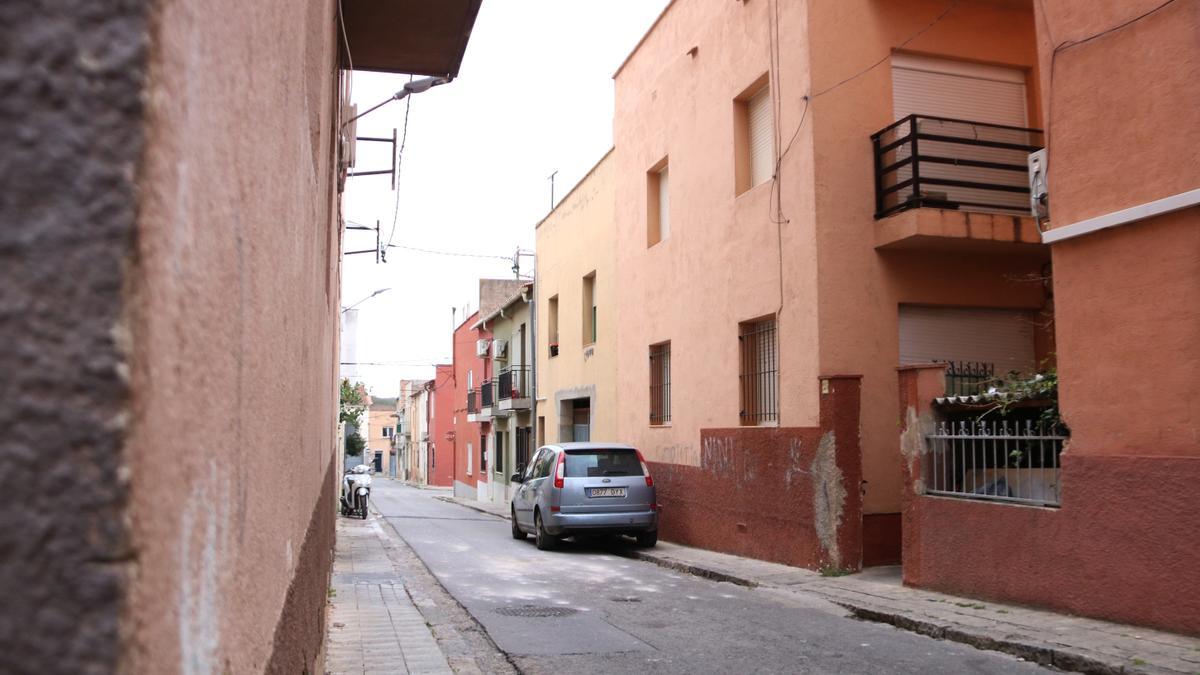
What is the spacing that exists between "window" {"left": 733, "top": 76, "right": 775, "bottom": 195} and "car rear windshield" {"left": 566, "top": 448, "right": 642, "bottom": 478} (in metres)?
4.63

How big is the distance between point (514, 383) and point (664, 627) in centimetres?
2263

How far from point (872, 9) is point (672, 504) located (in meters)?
8.24

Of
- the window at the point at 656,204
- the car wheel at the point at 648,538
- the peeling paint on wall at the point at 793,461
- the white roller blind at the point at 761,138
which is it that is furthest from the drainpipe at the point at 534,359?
the peeling paint on wall at the point at 793,461

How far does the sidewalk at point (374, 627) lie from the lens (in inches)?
273

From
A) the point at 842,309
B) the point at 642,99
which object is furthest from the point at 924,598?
the point at 642,99

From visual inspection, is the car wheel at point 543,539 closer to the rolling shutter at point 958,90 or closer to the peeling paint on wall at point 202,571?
the rolling shutter at point 958,90

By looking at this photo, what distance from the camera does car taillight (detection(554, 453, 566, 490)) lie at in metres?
15.5

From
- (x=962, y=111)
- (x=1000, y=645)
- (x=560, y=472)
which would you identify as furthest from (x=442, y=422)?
(x=1000, y=645)

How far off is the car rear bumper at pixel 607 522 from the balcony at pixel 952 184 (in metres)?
5.87

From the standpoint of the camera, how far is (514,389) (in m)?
30.5


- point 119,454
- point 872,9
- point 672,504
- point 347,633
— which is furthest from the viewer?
point 672,504

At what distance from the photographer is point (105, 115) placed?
24.4 inches

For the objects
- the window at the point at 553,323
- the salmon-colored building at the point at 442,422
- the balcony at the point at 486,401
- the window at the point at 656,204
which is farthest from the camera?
A: the salmon-colored building at the point at 442,422

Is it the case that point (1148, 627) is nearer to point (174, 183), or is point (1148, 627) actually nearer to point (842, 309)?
point (842, 309)
